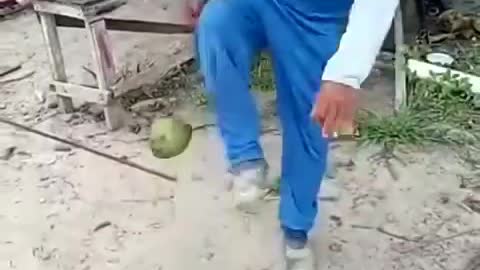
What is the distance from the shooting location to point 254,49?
2414 millimetres

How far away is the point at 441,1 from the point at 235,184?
2.76 meters

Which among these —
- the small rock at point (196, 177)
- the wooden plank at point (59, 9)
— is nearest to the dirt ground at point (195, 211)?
the small rock at point (196, 177)

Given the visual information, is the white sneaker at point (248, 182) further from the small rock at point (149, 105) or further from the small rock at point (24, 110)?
the small rock at point (24, 110)

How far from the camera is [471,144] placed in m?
3.67

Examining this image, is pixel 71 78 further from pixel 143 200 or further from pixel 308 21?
pixel 308 21

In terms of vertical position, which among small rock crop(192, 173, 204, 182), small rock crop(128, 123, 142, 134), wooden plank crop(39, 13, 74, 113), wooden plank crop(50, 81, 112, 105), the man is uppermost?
the man

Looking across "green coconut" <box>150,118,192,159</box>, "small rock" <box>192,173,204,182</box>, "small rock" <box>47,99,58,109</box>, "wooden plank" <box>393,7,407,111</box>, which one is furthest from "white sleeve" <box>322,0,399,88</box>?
"small rock" <box>47,99,58,109</box>

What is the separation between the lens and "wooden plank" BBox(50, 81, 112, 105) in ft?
12.9

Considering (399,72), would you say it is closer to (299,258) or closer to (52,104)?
(299,258)

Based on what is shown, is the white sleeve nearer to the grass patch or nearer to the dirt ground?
the dirt ground

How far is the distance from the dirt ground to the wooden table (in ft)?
0.45

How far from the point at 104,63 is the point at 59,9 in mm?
300

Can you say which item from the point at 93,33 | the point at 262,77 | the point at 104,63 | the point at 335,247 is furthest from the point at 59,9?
the point at 335,247

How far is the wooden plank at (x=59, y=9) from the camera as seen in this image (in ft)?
12.6
